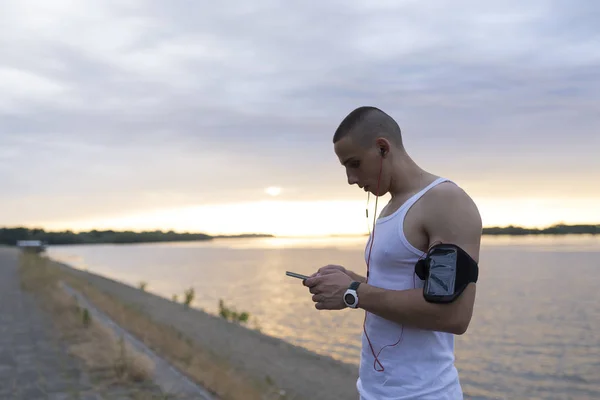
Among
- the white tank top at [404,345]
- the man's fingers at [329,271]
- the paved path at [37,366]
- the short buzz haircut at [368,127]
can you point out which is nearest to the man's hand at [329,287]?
the man's fingers at [329,271]

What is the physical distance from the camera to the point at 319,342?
18250 mm

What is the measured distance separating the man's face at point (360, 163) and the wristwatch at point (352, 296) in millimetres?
354

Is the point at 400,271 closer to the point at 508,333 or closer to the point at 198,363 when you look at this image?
the point at 198,363

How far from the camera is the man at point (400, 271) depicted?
1.99 metres

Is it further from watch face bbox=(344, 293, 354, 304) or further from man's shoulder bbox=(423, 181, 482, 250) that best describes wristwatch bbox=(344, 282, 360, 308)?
man's shoulder bbox=(423, 181, 482, 250)

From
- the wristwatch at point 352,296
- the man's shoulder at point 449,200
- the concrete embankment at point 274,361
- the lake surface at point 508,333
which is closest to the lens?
the man's shoulder at point 449,200

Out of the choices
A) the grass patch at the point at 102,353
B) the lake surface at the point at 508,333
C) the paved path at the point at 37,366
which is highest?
the grass patch at the point at 102,353

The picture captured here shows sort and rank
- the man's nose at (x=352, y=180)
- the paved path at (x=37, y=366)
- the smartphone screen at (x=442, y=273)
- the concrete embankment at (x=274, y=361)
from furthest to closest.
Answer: the concrete embankment at (x=274, y=361) → the paved path at (x=37, y=366) → the man's nose at (x=352, y=180) → the smartphone screen at (x=442, y=273)

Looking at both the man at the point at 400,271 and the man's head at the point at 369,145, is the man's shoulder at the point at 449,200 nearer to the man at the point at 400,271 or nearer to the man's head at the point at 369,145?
the man at the point at 400,271

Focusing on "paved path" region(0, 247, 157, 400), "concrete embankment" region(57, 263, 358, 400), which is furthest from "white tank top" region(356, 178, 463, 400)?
"concrete embankment" region(57, 263, 358, 400)

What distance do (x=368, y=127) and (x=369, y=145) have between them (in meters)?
0.06

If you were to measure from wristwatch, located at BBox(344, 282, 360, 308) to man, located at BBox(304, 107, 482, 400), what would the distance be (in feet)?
0.07

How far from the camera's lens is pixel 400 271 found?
2105 millimetres

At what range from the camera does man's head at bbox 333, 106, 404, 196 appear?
2.18m
